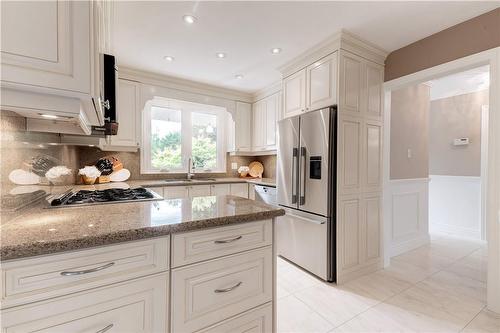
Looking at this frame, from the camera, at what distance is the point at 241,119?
418cm

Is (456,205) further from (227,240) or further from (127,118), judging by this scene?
(127,118)

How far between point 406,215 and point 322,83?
2.24m

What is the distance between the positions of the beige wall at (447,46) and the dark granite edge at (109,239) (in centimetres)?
245

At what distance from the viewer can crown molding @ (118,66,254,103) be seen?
10.5ft

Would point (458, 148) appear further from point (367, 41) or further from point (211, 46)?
point (211, 46)

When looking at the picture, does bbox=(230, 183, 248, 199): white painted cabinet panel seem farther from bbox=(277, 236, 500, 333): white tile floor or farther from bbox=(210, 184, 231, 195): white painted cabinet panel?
bbox=(277, 236, 500, 333): white tile floor

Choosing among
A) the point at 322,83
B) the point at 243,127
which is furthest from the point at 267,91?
the point at 322,83

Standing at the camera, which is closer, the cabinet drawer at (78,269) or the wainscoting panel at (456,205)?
the cabinet drawer at (78,269)

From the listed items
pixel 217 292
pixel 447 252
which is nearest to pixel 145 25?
pixel 217 292

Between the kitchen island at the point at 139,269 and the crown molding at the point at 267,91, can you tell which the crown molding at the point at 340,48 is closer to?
the crown molding at the point at 267,91

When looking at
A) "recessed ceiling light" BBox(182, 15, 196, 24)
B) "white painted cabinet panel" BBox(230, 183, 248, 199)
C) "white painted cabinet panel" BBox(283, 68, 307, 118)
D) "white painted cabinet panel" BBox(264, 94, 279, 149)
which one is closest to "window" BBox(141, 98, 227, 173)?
"white painted cabinet panel" BBox(230, 183, 248, 199)

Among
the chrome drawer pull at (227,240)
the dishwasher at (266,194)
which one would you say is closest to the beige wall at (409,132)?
the dishwasher at (266,194)

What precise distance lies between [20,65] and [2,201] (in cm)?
72

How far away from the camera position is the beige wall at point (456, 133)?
3711 mm
